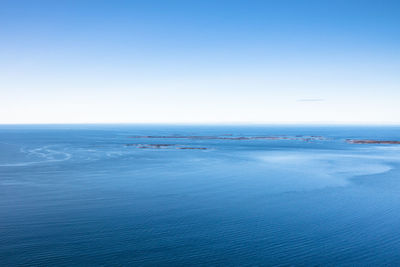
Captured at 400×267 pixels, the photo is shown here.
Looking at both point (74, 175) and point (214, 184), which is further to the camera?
point (74, 175)

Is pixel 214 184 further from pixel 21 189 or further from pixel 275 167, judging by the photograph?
pixel 21 189

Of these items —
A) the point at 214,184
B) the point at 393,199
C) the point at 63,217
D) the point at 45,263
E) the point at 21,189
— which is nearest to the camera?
the point at 45,263

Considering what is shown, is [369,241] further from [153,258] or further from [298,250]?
[153,258]

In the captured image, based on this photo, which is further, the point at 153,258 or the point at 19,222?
the point at 19,222

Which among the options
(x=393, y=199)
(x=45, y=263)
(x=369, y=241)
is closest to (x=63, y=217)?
(x=45, y=263)

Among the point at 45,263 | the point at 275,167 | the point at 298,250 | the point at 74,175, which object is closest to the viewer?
the point at 45,263

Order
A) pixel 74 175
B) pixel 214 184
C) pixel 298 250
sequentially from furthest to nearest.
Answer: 1. pixel 74 175
2. pixel 214 184
3. pixel 298 250

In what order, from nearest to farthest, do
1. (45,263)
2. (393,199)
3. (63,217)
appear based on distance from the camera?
(45,263)
(63,217)
(393,199)

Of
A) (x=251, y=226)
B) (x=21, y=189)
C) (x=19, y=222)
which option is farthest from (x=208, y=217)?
(x=21, y=189)
